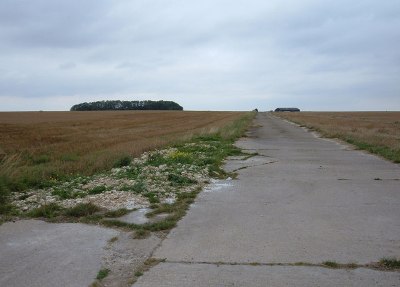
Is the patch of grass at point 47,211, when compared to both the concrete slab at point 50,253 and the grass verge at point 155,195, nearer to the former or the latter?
the grass verge at point 155,195

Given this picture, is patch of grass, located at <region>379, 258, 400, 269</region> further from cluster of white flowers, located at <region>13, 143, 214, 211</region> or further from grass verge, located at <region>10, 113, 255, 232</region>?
cluster of white flowers, located at <region>13, 143, 214, 211</region>

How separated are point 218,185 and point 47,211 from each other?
13.8 ft

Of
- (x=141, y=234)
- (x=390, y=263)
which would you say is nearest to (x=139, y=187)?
(x=141, y=234)

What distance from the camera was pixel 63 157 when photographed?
52.3ft

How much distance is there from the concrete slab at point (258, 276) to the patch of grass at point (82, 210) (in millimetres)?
2773

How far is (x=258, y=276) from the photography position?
15.0 ft

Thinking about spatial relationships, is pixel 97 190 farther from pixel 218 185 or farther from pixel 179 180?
pixel 218 185

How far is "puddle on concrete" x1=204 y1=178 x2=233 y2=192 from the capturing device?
9.66 meters

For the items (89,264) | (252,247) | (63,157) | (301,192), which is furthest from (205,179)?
(63,157)

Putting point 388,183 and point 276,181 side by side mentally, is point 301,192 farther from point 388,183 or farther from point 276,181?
point 388,183

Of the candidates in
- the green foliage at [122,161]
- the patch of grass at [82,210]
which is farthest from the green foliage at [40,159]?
the patch of grass at [82,210]

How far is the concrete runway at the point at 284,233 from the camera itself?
459cm

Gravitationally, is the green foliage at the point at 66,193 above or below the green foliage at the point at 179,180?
below

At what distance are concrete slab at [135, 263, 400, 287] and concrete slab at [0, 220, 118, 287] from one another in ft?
2.60
